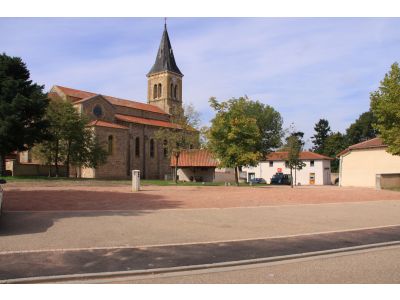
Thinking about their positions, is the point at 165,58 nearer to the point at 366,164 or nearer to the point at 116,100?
the point at 116,100

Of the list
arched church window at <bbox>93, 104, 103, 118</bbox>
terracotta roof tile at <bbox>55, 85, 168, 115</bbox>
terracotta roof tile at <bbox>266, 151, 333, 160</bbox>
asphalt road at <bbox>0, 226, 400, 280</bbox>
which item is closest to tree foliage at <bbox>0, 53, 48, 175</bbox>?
arched church window at <bbox>93, 104, 103, 118</bbox>

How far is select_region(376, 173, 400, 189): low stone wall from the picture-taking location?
32188 millimetres

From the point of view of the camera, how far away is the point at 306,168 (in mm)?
64562

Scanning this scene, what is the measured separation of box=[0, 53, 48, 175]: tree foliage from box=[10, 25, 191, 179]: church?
32.2 feet

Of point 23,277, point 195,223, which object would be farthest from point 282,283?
point 195,223

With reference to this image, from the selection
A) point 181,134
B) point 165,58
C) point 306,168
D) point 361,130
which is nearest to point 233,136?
point 181,134

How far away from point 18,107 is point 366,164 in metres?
36.5

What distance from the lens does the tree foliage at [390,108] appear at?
27984 millimetres

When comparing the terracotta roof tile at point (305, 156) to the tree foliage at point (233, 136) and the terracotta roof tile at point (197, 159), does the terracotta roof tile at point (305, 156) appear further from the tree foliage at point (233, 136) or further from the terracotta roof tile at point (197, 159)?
the tree foliage at point (233, 136)

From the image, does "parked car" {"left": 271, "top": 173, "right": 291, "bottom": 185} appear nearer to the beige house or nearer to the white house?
the white house

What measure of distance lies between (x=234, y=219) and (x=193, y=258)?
18.9 feet

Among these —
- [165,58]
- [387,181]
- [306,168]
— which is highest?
[165,58]

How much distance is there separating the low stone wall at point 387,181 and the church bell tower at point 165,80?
44.3 meters

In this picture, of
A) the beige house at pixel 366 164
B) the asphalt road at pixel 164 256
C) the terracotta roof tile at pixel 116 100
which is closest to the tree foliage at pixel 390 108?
the beige house at pixel 366 164
